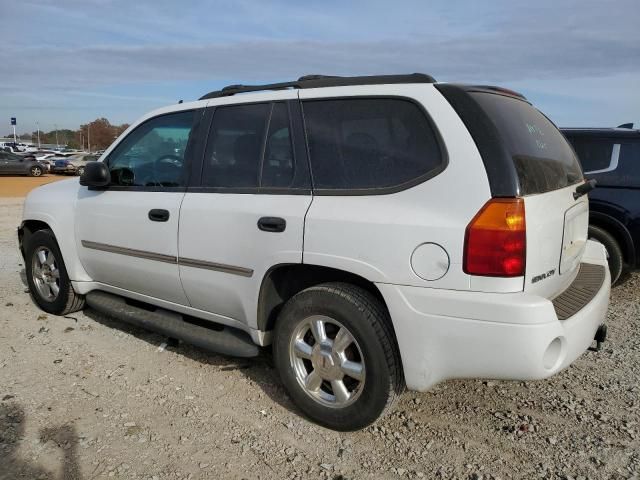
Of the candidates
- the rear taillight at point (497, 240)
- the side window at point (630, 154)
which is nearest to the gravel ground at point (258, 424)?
the rear taillight at point (497, 240)

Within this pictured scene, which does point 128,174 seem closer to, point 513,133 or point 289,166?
point 289,166

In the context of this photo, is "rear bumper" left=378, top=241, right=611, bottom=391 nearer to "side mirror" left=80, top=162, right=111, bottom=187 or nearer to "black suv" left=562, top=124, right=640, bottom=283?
"side mirror" left=80, top=162, right=111, bottom=187

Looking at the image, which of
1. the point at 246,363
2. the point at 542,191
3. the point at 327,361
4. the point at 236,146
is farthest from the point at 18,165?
the point at 542,191

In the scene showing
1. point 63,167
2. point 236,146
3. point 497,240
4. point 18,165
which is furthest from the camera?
point 63,167

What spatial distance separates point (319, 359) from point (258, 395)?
2.34ft

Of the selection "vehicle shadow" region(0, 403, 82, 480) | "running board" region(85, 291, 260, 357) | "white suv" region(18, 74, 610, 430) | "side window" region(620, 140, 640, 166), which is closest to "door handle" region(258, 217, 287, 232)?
"white suv" region(18, 74, 610, 430)

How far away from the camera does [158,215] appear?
3672mm

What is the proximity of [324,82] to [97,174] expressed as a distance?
6.31 ft

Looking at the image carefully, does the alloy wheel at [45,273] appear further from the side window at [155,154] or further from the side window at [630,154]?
the side window at [630,154]

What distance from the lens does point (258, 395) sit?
3484 mm

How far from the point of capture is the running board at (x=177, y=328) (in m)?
3.40

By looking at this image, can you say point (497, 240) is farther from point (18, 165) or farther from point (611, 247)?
point (18, 165)

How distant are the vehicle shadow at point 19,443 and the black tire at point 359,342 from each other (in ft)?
4.06

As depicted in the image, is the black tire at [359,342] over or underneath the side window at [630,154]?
underneath
